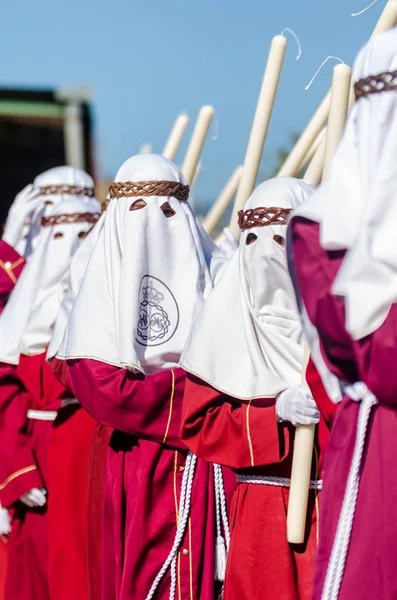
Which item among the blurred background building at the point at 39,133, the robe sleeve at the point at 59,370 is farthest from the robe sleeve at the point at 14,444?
the blurred background building at the point at 39,133

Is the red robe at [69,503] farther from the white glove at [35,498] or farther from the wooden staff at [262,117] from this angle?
the wooden staff at [262,117]

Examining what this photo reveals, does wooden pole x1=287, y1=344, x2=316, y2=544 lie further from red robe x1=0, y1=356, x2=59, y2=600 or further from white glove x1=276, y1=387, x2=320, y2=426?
red robe x1=0, y1=356, x2=59, y2=600

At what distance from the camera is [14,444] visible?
542 centimetres

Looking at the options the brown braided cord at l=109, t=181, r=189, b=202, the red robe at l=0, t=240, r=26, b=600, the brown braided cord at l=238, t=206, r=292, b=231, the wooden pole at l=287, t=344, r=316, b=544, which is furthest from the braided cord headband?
the red robe at l=0, t=240, r=26, b=600

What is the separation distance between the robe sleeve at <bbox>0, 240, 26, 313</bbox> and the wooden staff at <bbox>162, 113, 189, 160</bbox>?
1136 mm

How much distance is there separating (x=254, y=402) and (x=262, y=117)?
1211mm

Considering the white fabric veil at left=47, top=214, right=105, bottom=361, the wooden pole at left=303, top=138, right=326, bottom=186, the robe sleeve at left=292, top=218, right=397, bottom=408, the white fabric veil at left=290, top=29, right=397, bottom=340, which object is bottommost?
the white fabric veil at left=47, top=214, right=105, bottom=361

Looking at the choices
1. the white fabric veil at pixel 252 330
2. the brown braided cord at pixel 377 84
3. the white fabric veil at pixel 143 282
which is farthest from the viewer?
the white fabric veil at pixel 143 282

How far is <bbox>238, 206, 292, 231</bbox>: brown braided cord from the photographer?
13.0ft

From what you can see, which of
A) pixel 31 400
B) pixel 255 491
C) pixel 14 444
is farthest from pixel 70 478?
pixel 255 491

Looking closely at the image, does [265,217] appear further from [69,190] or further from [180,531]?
[69,190]

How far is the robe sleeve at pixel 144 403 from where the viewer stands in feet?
13.6

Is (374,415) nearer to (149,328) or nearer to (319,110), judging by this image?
(149,328)

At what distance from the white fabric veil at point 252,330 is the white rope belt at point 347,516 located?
109 centimetres
